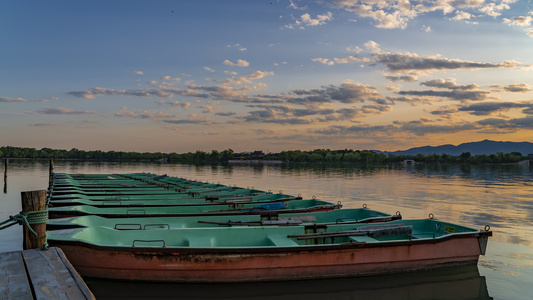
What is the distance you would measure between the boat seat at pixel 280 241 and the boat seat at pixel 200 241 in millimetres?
1895

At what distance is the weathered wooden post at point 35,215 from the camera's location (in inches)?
312

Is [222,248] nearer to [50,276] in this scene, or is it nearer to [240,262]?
[240,262]

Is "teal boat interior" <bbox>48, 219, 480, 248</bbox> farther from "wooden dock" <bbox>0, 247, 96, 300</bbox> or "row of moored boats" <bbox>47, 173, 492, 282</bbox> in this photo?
"wooden dock" <bbox>0, 247, 96, 300</bbox>

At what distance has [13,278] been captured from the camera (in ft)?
20.4

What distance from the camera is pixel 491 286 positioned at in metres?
12.0

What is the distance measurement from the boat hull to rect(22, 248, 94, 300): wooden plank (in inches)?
112

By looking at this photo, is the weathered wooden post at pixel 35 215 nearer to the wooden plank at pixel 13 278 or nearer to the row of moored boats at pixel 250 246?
the wooden plank at pixel 13 278

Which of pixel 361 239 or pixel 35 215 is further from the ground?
pixel 35 215

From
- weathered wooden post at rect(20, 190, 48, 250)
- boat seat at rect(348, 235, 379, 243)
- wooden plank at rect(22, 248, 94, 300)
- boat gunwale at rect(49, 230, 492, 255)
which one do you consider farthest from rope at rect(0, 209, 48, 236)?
boat seat at rect(348, 235, 379, 243)

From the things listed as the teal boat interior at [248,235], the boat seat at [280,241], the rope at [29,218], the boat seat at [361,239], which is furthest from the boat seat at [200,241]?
the rope at [29,218]

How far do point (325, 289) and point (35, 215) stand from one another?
7640mm

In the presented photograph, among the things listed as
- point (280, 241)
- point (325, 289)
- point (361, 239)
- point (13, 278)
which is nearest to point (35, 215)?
point (13, 278)

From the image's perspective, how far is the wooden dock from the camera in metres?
5.65

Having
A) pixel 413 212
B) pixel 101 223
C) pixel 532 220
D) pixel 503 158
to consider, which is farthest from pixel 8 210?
pixel 503 158
